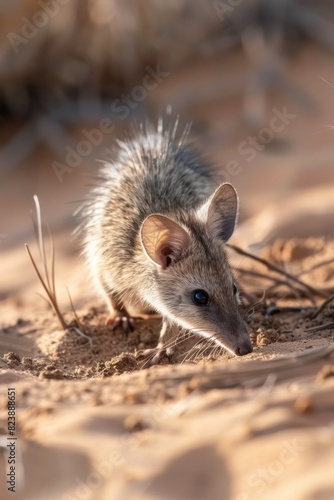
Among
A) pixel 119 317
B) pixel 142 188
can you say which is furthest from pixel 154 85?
pixel 119 317

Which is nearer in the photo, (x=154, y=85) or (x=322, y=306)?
(x=322, y=306)

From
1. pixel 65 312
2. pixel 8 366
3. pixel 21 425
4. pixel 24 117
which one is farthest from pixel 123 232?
pixel 24 117

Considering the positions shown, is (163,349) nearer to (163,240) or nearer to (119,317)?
(163,240)

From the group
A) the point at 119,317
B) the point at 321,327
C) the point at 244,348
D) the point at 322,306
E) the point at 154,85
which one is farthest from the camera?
the point at 154,85

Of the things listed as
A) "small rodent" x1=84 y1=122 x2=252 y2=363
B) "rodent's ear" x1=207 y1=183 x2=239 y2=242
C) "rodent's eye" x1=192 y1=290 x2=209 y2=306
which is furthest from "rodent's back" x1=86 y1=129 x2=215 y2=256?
"rodent's eye" x1=192 y1=290 x2=209 y2=306
